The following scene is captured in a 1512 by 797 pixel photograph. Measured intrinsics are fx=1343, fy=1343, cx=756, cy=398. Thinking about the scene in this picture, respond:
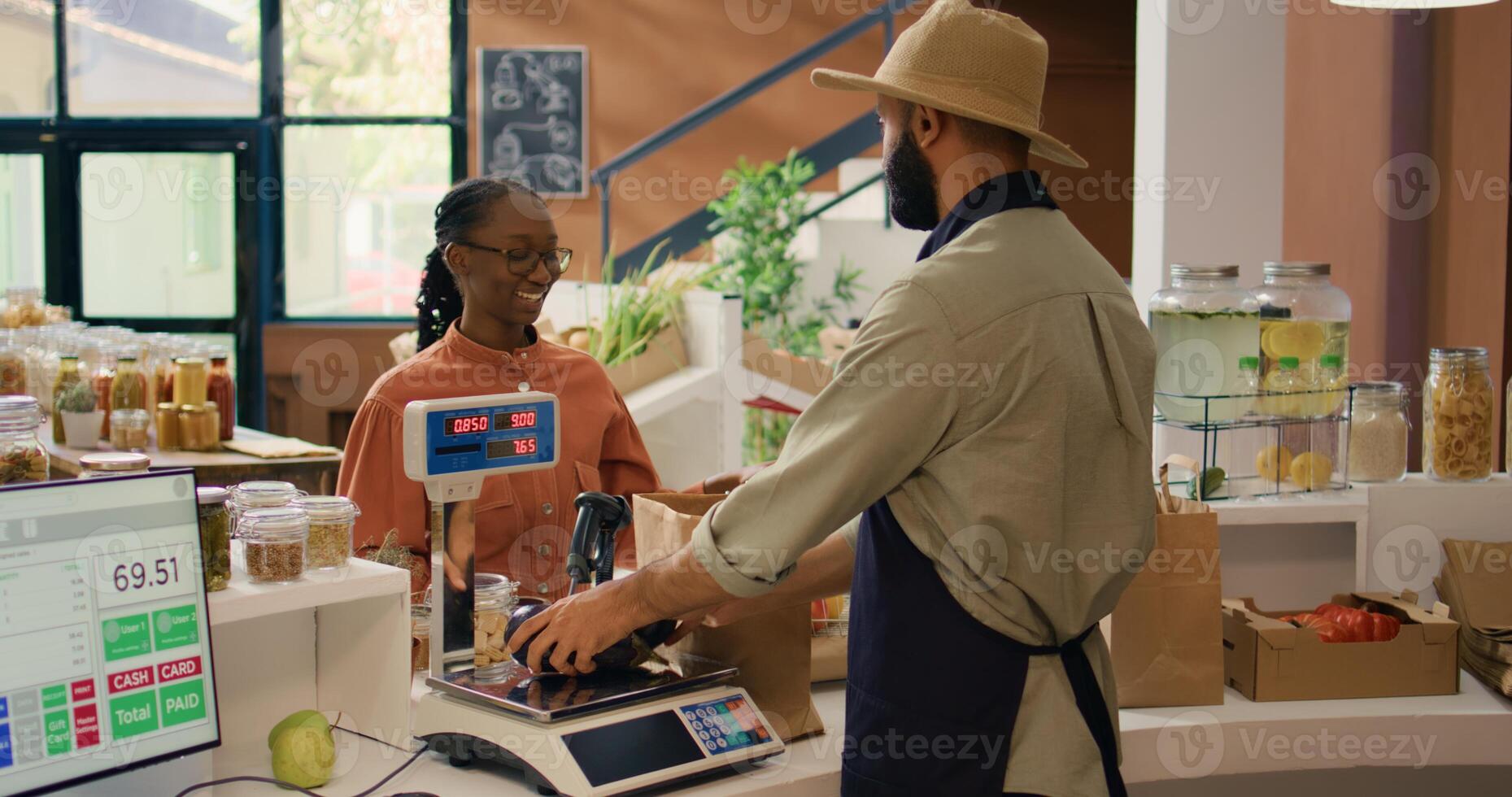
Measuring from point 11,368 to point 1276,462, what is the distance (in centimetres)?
353

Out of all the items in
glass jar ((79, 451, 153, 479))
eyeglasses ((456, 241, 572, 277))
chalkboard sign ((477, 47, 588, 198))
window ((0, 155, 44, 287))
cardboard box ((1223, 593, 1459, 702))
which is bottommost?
cardboard box ((1223, 593, 1459, 702))

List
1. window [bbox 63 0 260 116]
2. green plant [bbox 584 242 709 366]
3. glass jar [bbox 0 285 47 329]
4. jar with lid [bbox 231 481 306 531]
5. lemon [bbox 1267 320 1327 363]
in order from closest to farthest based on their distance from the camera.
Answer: jar with lid [bbox 231 481 306 531]
lemon [bbox 1267 320 1327 363]
green plant [bbox 584 242 709 366]
glass jar [bbox 0 285 47 329]
window [bbox 63 0 260 116]

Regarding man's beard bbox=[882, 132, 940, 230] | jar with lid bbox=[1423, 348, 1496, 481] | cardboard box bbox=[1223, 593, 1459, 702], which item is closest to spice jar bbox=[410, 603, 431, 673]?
man's beard bbox=[882, 132, 940, 230]

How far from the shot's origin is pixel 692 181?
730 centimetres

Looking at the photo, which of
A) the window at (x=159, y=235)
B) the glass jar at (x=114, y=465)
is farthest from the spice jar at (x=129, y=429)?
the window at (x=159, y=235)

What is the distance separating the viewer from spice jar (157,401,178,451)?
13.2ft

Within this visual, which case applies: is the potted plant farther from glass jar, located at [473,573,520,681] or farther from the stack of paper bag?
the stack of paper bag

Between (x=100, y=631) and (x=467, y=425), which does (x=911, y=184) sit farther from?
(x=100, y=631)

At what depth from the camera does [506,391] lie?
2381mm

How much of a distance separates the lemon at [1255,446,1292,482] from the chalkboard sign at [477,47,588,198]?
17.2 ft

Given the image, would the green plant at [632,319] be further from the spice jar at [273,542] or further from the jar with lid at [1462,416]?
the spice jar at [273,542]

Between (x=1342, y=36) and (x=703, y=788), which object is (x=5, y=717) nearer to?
(x=703, y=788)

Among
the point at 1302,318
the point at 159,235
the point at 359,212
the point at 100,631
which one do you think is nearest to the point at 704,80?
the point at 359,212

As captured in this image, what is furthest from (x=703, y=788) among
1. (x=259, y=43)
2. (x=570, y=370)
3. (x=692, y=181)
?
(x=259, y=43)
